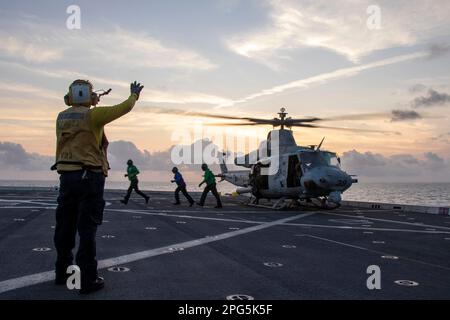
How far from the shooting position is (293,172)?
1836cm

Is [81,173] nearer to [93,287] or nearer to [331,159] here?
[93,287]

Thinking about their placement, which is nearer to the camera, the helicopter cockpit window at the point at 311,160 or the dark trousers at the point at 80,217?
the dark trousers at the point at 80,217

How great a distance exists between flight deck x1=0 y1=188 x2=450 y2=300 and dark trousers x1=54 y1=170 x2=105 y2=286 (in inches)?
13.0

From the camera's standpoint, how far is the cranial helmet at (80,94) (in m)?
4.79

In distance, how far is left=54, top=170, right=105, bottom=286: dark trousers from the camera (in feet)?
14.6

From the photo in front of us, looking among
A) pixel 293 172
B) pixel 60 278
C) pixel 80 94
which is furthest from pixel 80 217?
pixel 293 172

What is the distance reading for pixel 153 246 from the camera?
24.1 ft

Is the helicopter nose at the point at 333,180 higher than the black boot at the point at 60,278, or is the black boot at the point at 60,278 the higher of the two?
the helicopter nose at the point at 333,180

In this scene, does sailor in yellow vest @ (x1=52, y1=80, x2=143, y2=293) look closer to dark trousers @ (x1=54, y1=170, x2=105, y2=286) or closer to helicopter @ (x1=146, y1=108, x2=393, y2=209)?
dark trousers @ (x1=54, y1=170, x2=105, y2=286)
